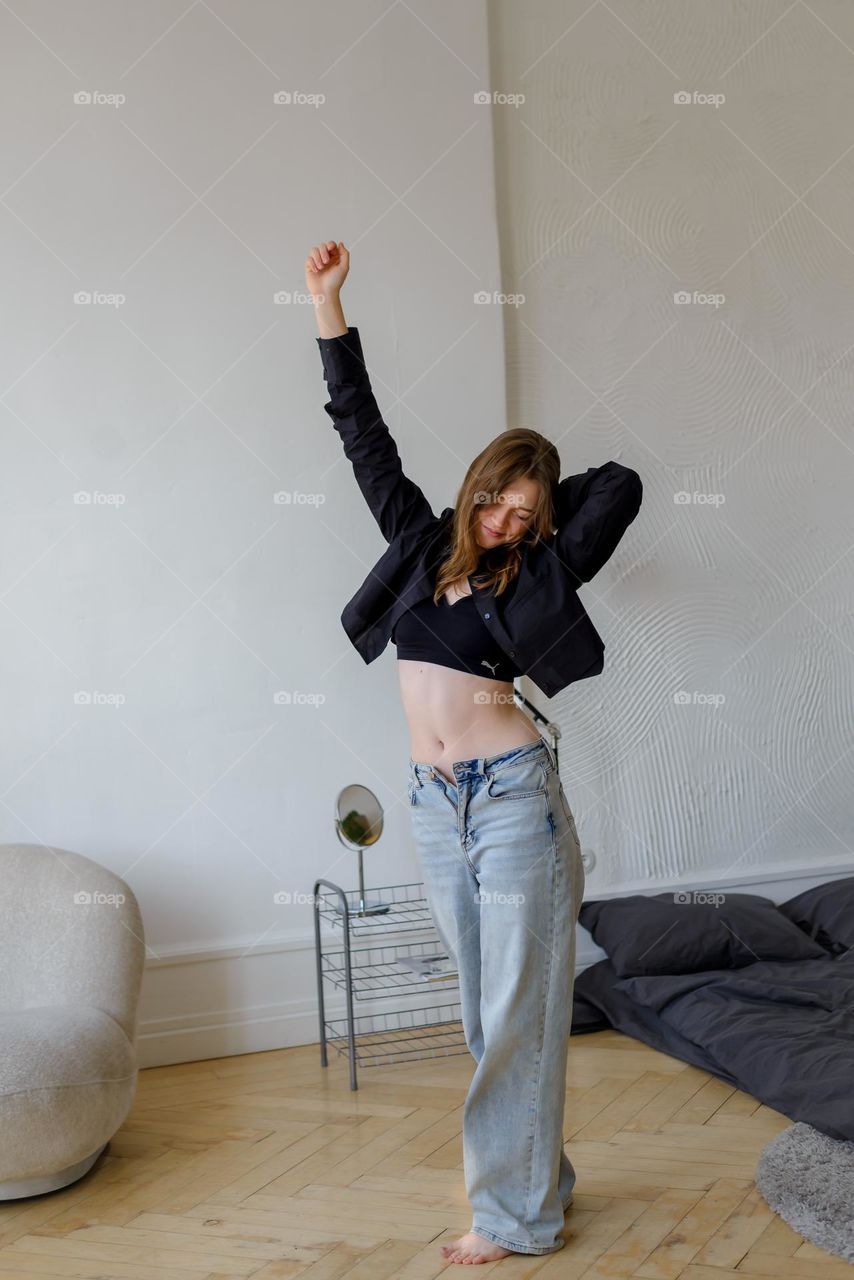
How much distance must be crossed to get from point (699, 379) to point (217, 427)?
4.82 feet

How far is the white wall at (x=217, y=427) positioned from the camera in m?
2.92

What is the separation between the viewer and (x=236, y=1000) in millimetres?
3076

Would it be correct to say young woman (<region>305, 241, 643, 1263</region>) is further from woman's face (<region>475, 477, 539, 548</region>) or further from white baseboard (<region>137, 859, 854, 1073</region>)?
white baseboard (<region>137, 859, 854, 1073</region>)

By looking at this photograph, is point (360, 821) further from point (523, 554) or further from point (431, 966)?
point (523, 554)

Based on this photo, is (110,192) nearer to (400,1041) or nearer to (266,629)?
(266,629)

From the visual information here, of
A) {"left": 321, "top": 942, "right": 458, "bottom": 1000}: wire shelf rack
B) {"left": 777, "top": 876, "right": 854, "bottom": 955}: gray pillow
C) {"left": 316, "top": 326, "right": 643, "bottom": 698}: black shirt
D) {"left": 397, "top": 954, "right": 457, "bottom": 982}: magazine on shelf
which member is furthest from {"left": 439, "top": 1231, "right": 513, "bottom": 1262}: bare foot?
{"left": 777, "top": 876, "right": 854, "bottom": 955}: gray pillow

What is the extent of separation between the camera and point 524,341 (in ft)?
11.0

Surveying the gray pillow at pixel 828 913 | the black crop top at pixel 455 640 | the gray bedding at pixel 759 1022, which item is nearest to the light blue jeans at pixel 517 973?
the black crop top at pixel 455 640

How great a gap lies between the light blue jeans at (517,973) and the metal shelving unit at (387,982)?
1.08m

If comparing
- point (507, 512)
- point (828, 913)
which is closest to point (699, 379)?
point (828, 913)

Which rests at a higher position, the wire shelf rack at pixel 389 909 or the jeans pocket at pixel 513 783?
the jeans pocket at pixel 513 783

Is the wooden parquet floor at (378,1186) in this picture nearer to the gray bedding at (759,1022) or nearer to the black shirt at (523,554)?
the gray bedding at (759,1022)

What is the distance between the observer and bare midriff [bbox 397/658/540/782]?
6.57 ft

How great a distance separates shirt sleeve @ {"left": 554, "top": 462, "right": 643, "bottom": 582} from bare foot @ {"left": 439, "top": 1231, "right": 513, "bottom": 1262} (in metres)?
1.13
